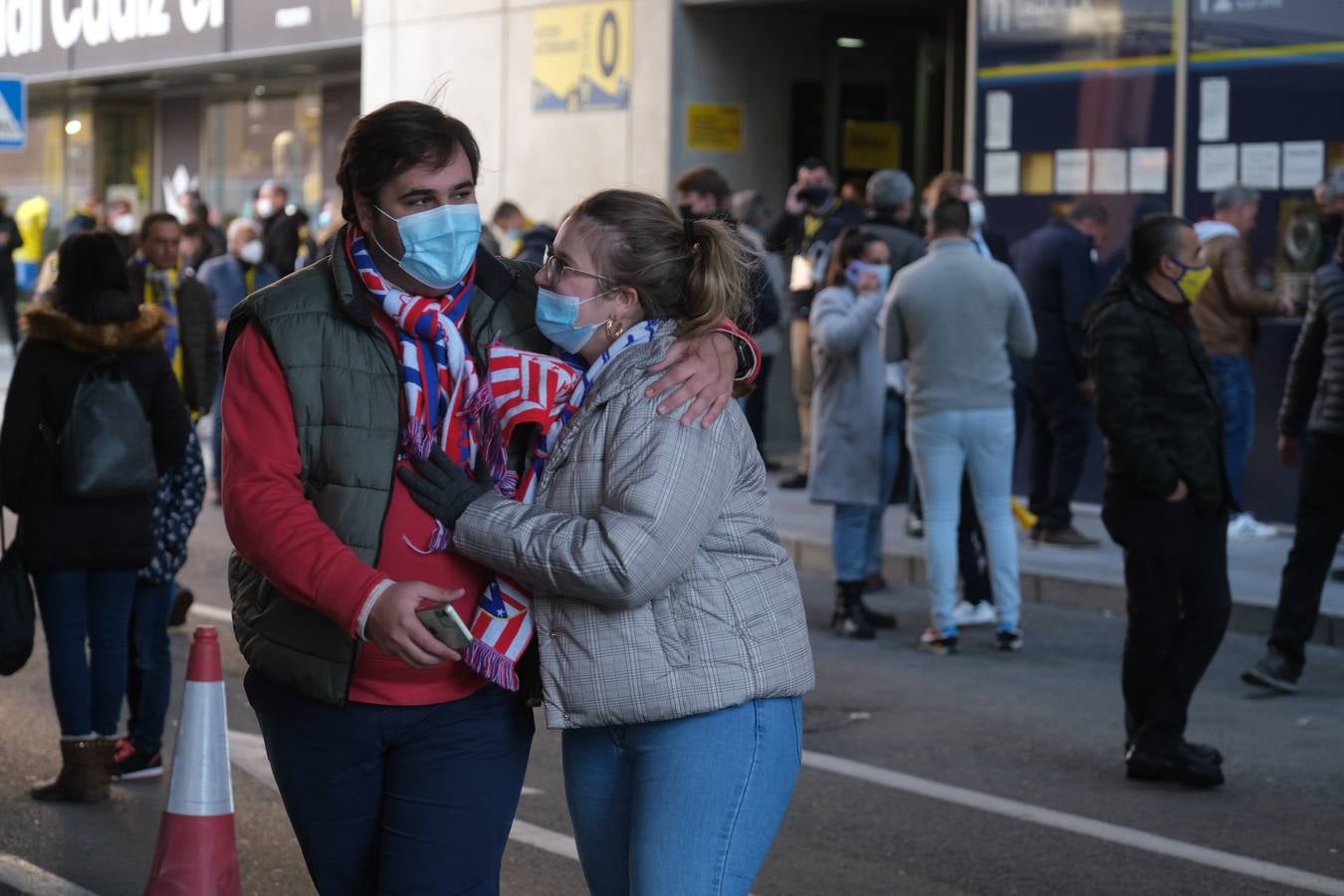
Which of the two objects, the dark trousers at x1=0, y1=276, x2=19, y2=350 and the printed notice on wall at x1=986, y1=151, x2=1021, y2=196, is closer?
the printed notice on wall at x1=986, y1=151, x2=1021, y2=196

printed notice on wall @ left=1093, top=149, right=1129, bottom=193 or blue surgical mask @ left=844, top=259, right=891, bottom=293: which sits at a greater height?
printed notice on wall @ left=1093, top=149, right=1129, bottom=193

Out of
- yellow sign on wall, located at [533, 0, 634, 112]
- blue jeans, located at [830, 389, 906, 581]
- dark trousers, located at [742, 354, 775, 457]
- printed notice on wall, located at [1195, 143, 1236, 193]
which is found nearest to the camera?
blue jeans, located at [830, 389, 906, 581]

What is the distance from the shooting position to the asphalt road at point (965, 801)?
543 cm

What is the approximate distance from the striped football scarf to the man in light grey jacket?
550 cm

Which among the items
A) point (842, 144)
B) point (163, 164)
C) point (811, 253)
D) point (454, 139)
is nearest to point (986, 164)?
point (811, 253)

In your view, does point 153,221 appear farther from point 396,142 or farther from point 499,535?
point 499,535

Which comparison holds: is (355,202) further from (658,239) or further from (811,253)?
(811,253)

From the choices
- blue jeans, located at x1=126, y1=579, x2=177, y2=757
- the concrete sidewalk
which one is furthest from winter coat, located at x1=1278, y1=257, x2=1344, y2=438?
blue jeans, located at x1=126, y1=579, x2=177, y2=757

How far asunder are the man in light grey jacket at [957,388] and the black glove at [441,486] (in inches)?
221

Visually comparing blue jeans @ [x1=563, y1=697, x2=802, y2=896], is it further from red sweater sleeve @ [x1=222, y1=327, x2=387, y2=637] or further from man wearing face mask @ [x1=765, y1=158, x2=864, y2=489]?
man wearing face mask @ [x1=765, y1=158, x2=864, y2=489]

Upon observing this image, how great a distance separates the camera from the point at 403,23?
18172 millimetres

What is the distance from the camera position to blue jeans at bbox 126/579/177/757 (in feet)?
20.7

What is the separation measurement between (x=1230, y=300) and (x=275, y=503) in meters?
8.95

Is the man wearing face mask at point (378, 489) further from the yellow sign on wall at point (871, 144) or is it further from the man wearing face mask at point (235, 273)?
the yellow sign on wall at point (871, 144)
